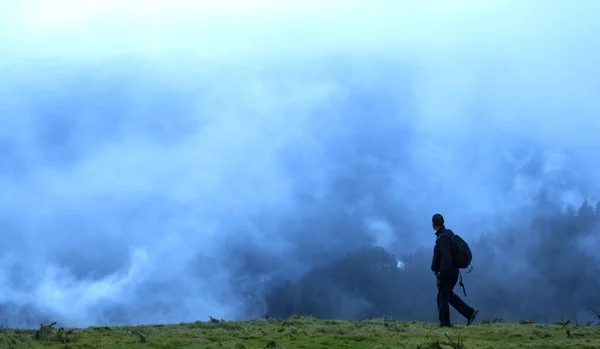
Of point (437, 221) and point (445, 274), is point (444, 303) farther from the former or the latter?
point (437, 221)

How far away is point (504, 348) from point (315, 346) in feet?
11.5

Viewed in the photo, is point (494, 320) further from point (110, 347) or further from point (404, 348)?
point (110, 347)

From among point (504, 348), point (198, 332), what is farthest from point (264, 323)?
point (504, 348)

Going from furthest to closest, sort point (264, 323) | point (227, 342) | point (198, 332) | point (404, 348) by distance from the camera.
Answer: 1. point (264, 323)
2. point (198, 332)
3. point (227, 342)
4. point (404, 348)

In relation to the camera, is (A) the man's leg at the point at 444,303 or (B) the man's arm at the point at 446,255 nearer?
(A) the man's leg at the point at 444,303

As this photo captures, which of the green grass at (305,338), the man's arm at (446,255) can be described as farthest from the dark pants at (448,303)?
the green grass at (305,338)

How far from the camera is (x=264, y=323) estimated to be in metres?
18.8

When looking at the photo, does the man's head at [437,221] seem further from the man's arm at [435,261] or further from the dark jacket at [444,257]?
the man's arm at [435,261]

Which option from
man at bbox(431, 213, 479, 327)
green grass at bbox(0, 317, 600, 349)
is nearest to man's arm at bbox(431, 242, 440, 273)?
man at bbox(431, 213, 479, 327)

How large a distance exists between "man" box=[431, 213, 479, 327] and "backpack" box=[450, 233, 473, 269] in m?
0.09

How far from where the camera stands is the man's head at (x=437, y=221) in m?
18.7

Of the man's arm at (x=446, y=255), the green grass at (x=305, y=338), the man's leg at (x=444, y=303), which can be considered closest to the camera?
the green grass at (x=305, y=338)

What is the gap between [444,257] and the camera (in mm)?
18422

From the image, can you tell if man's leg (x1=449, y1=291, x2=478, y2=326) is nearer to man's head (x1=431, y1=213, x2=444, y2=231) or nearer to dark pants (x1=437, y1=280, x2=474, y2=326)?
dark pants (x1=437, y1=280, x2=474, y2=326)
